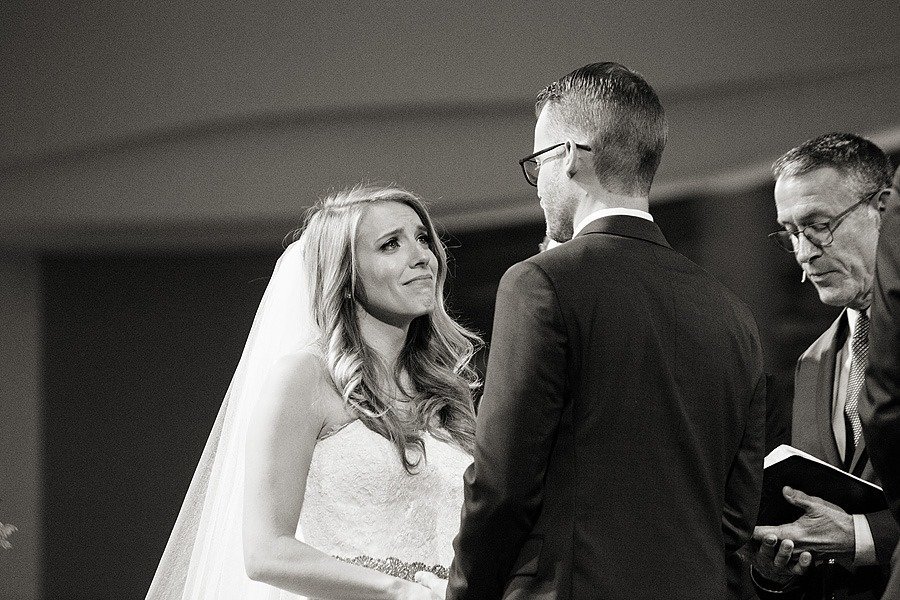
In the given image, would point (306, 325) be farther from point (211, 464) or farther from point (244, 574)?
point (244, 574)

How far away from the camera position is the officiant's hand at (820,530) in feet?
6.78

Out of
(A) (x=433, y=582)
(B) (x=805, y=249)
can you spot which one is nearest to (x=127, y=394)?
(A) (x=433, y=582)

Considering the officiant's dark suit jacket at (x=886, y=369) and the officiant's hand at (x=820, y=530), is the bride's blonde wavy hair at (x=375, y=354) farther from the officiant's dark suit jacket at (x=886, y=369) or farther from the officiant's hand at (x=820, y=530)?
the officiant's dark suit jacket at (x=886, y=369)

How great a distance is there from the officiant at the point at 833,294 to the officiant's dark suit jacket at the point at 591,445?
1.86 ft

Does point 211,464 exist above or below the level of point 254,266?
below

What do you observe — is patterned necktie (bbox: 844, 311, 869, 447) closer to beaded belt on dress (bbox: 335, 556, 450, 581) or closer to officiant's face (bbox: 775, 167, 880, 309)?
officiant's face (bbox: 775, 167, 880, 309)

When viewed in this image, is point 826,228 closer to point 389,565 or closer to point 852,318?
point 852,318

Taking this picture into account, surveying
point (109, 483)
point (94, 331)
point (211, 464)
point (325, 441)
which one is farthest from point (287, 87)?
point (325, 441)

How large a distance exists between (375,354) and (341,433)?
0.25 meters

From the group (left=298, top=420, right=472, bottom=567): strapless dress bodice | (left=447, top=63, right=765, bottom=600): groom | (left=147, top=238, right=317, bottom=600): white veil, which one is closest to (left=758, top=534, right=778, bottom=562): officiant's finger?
(left=447, top=63, right=765, bottom=600): groom

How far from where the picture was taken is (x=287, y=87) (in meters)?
4.10

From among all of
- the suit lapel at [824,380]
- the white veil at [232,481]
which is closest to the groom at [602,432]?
the suit lapel at [824,380]

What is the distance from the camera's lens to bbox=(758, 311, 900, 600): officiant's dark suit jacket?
82.0 inches

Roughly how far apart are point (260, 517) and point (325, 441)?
22 centimetres
